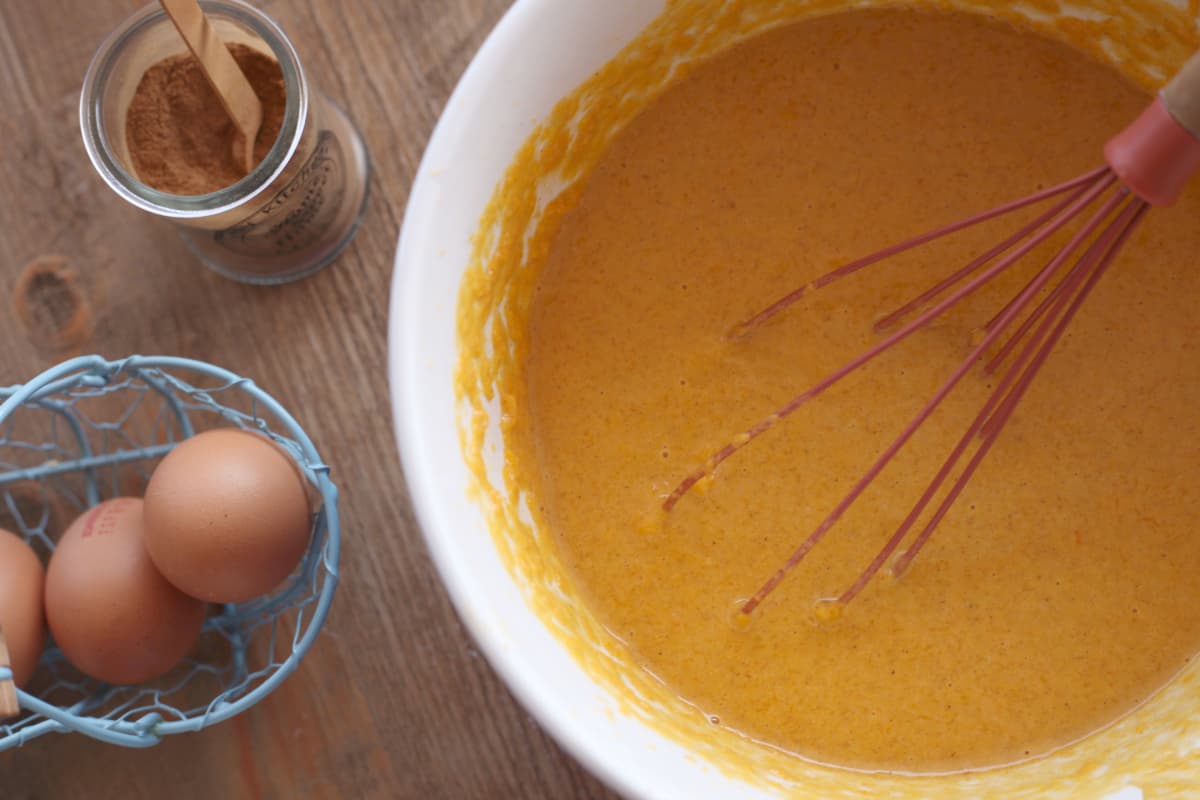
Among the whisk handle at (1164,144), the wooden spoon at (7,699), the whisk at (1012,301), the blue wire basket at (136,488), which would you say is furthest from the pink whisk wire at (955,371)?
the wooden spoon at (7,699)

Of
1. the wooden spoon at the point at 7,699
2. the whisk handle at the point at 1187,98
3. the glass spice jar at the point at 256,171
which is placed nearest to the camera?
the whisk handle at the point at 1187,98

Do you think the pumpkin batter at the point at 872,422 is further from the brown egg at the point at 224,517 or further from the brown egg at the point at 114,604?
the brown egg at the point at 114,604

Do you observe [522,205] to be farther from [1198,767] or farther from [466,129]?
[1198,767]

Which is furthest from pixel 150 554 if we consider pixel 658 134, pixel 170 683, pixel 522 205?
pixel 658 134

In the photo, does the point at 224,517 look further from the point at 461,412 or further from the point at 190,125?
the point at 190,125

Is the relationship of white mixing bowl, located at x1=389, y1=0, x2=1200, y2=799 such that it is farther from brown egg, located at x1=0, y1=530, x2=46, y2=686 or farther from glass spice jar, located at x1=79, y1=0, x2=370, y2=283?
brown egg, located at x1=0, y1=530, x2=46, y2=686

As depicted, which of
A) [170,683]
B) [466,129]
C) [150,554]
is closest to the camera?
[466,129]
